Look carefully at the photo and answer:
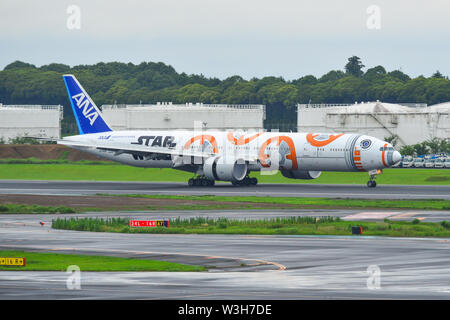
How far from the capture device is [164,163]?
82.8 meters

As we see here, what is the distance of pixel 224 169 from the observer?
7706cm

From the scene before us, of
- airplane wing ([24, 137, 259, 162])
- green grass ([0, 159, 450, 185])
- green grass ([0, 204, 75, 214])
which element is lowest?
green grass ([0, 159, 450, 185])

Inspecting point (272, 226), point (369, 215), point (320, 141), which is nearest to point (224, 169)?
point (320, 141)

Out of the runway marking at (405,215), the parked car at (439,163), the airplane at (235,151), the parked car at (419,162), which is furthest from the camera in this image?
the parked car at (419,162)

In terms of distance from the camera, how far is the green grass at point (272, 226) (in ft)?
143

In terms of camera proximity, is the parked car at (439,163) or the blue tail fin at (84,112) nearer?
the blue tail fin at (84,112)

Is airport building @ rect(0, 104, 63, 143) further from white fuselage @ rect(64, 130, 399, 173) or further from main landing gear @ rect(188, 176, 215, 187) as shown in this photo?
main landing gear @ rect(188, 176, 215, 187)

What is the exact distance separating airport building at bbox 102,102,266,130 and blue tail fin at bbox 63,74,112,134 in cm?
5111

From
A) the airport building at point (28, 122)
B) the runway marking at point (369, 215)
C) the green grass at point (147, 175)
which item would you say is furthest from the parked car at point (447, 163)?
the airport building at point (28, 122)

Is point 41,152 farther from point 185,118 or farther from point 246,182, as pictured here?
point 246,182

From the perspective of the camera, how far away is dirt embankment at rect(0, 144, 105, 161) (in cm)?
13062

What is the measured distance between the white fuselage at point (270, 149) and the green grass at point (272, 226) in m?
25.8

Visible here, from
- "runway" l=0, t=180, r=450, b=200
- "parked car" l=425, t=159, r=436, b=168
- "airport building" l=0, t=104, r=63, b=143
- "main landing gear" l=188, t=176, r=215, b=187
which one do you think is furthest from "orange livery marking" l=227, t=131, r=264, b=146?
"airport building" l=0, t=104, r=63, b=143

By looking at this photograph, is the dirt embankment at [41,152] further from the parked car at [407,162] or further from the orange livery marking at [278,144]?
the orange livery marking at [278,144]
